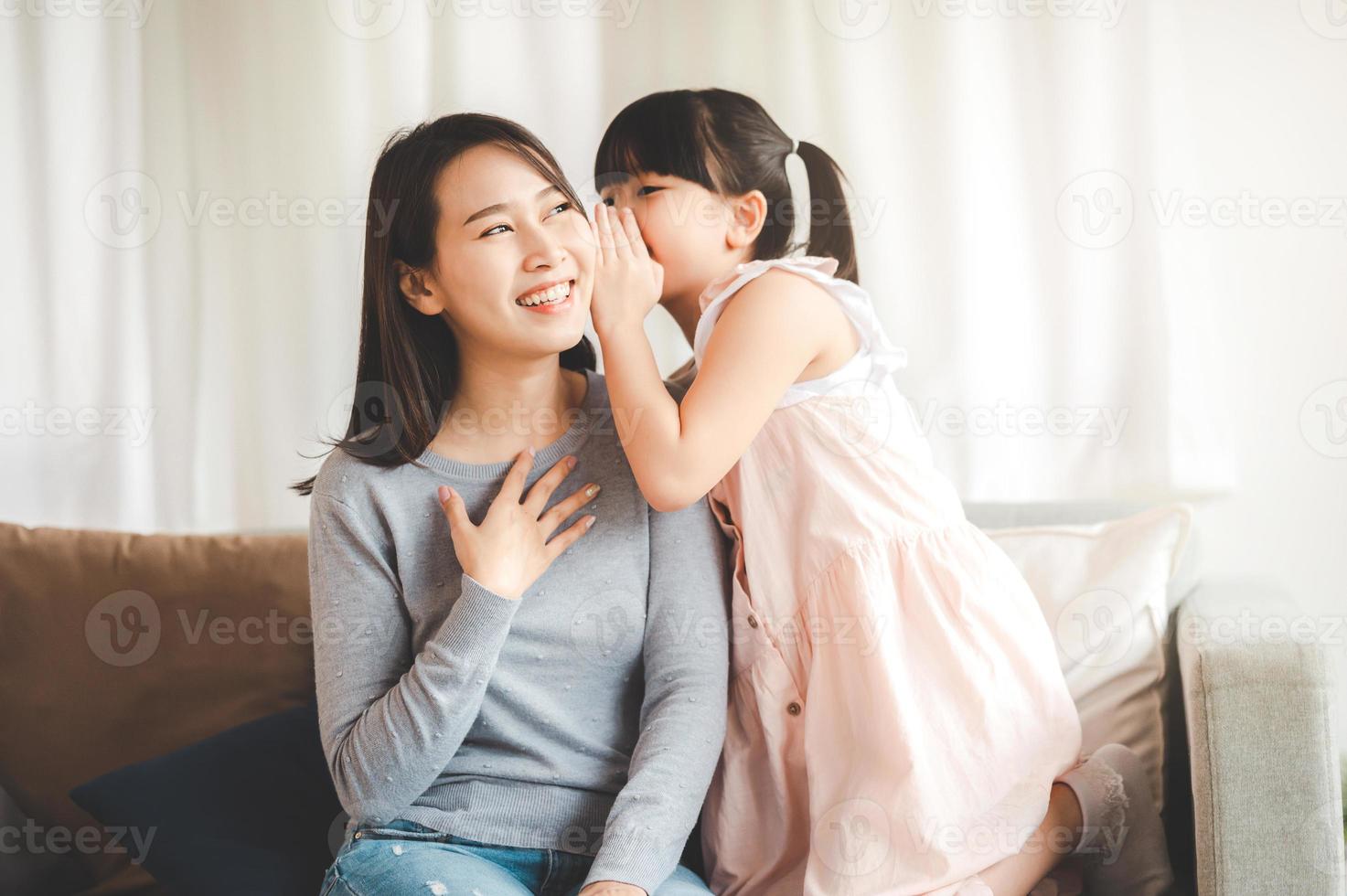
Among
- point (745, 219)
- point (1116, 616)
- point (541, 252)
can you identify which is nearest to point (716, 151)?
point (745, 219)

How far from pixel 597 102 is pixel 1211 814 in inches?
60.3

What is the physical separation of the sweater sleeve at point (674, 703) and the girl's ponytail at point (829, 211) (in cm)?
47

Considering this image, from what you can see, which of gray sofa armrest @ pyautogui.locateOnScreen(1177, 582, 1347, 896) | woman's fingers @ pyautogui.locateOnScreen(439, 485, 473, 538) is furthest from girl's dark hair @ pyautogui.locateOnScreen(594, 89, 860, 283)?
gray sofa armrest @ pyautogui.locateOnScreen(1177, 582, 1347, 896)

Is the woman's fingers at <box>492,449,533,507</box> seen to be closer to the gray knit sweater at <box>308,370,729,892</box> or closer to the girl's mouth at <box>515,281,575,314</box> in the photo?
the gray knit sweater at <box>308,370,729,892</box>

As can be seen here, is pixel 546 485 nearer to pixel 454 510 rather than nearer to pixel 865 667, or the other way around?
pixel 454 510

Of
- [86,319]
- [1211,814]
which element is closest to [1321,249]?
[1211,814]

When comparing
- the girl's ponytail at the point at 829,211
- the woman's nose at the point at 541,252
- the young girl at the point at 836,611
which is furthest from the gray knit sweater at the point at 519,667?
the girl's ponytail at the point at 829,211

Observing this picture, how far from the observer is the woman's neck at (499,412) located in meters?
1.39

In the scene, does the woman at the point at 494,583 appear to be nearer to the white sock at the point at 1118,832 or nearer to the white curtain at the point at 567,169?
the white sock at the point at 1118,832

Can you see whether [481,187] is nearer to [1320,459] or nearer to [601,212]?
[601,212]

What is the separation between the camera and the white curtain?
1996 millimetres

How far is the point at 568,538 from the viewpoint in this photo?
1328 millimetres

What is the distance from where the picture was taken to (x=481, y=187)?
4.32 ft

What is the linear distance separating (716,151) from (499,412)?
0.46 m
